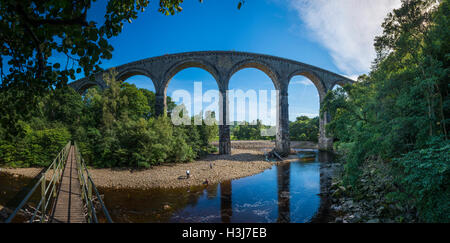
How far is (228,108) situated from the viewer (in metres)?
18.4

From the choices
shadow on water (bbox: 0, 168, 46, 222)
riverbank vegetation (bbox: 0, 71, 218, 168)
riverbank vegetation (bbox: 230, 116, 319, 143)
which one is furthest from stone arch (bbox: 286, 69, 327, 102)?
shadow on water (bbox: 0, 168, 46, 222)

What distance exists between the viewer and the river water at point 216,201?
6.42 meters

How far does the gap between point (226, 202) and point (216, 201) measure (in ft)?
1.53

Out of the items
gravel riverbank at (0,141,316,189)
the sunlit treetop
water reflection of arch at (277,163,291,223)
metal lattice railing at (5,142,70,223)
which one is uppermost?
the sunlit treetop

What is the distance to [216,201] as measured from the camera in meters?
7.79

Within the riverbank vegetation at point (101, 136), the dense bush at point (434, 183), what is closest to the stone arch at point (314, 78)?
the riverbank vegetation at point (101, 136)

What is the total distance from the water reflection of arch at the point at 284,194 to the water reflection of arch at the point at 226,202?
1.92 m

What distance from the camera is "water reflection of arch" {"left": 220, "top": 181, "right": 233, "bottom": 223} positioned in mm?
6578

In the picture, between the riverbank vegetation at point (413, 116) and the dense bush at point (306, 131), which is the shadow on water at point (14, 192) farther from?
the dense bush at point (306, 131)

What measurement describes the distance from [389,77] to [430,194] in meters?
3.68

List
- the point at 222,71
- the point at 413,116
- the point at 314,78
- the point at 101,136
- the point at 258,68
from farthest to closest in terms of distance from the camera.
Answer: the point at 314,78, the point at 258,68, the point at 222,71, the point at 101,136, the point at 413,116

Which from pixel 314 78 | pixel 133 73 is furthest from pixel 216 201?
pixel 314 78

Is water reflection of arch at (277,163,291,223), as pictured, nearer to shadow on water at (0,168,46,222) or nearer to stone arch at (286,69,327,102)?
shadow on water at (0,168,46,222)

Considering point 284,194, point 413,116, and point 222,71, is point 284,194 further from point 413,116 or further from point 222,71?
point 222,71
